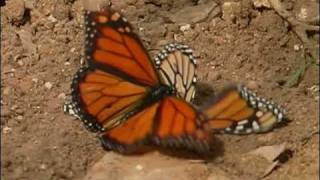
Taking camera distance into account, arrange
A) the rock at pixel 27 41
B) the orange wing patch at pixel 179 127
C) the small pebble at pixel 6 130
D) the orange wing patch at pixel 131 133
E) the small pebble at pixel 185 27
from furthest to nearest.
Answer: the small pebble at pixel 185 27 → the rock at pixel 27 41 → the small pebble at pixel 6 130 → the orange wing patch at pixel 131 133 → the orange wing patch at pixel 179 127

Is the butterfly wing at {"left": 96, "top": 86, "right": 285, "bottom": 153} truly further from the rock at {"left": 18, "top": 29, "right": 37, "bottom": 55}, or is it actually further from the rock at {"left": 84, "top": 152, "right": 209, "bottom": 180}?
the rock at {"left": 18, "top": 29, "right": 37, "bottom": 55}

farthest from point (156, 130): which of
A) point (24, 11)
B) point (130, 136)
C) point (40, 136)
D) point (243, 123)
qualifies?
point (24, 11)

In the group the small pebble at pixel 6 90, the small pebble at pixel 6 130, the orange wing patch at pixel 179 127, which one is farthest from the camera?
the small pebble at pixel 6 90

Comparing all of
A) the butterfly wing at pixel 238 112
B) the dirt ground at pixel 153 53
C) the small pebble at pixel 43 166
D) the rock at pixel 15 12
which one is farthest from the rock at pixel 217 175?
the rock at pixel 15 12

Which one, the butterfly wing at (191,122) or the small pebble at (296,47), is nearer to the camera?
the butterfly wing at (191,122)

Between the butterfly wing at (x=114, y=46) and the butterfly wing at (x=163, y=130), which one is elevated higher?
the butterfly wing at (x=114, y=46)

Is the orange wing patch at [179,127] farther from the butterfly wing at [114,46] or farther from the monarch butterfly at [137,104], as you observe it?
the butterfly wing at [114,46]

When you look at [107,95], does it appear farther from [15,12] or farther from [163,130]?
[15,12]
